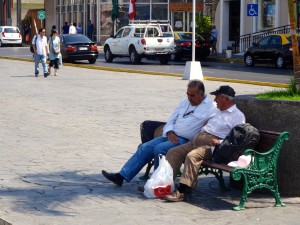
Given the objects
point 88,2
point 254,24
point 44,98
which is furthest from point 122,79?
point 88,2

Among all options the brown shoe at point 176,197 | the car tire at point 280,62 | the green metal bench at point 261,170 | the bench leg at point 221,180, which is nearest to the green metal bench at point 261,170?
the green metal bench at point 261,170

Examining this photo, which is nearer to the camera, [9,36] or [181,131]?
[181,131]

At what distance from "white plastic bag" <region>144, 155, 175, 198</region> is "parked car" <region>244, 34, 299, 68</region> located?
25679 millimetres

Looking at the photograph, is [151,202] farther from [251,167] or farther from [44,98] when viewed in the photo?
[44,98]

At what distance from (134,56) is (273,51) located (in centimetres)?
676

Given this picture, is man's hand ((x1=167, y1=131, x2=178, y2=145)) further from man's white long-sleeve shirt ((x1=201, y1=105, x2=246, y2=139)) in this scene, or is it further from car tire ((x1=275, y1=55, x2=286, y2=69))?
car tire ((x1=275, y1=55, x2=286, y2=69))

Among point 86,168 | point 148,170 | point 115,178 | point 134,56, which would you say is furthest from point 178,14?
point 115,178

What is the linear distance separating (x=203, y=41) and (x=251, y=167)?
3407 centimetres

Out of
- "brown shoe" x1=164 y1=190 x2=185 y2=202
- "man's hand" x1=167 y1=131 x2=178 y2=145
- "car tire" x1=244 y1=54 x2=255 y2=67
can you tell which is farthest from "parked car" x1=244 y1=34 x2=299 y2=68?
"brown shoe" x1=164 y1=190 x2=185 y2=202

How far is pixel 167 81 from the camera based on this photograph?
83.1ft

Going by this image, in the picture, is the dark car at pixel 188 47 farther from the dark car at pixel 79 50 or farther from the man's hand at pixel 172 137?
the man's hand at pixel 172 137

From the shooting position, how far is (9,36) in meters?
64.1

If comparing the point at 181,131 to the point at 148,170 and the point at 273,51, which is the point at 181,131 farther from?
the point at 273,51

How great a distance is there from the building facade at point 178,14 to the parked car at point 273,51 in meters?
5.49
